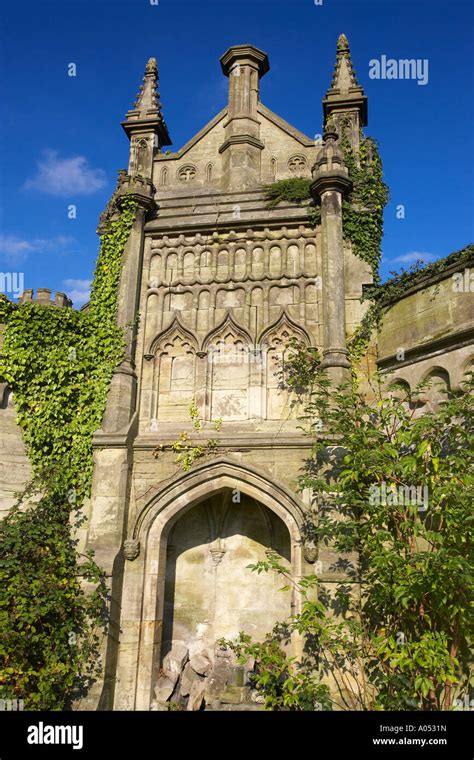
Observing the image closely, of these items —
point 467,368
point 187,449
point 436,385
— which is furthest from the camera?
point 187,449

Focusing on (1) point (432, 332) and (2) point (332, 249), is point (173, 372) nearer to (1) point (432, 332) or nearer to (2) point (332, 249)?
(2) point (332, 249)

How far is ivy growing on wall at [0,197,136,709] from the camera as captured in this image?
8.63 metres

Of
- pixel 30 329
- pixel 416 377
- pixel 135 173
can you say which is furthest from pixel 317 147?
pixel 30 329

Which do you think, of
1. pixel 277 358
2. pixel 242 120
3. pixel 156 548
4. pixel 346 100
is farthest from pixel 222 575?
pixel 346 100

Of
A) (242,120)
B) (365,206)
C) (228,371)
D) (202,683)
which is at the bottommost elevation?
(202,683)

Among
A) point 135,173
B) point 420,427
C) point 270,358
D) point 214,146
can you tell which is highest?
point 214,146

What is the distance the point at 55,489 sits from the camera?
9.96 meters

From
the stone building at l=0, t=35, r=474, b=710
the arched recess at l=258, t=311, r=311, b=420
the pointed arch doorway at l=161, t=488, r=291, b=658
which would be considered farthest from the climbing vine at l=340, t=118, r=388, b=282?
the pointed arch doorway at l=161, t=488, r=291, b=658

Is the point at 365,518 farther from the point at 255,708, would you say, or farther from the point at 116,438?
the point at 116,438

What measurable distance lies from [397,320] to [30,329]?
634 centimetres

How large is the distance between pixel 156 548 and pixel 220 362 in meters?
3.37

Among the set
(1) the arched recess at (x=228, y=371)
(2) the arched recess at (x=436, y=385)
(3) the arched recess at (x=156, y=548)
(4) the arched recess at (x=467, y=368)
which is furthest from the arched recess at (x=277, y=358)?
(4) the arched recess at (x=467, y=368)

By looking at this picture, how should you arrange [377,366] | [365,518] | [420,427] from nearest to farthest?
[420,427]
[365,518]
[377,366]

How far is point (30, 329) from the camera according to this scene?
10.8 meters
